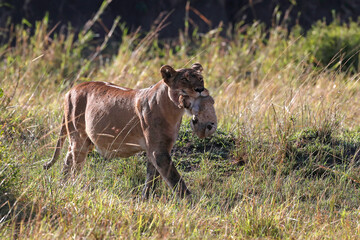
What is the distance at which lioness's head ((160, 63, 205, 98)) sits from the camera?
455 centimetres

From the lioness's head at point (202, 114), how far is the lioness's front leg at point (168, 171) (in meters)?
0.46

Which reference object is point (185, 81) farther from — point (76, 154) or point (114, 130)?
point (76, 154)

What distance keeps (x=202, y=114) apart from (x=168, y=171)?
609 millimetres

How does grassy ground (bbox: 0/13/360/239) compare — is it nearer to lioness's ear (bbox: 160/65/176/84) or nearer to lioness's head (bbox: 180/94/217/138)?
lioness's head (bbox: 180/94/217/138)

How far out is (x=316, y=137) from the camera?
243 inches

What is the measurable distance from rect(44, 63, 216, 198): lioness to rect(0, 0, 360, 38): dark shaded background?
25.2ft

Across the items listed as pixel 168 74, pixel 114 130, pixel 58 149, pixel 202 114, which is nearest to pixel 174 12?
pixel 58 149

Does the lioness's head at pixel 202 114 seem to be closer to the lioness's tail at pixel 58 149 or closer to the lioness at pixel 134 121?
the lioness at pixel 134 121

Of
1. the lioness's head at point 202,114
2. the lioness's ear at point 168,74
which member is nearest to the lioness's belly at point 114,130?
the lioness's ear at point 168,74

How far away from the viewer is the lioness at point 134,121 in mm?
4707

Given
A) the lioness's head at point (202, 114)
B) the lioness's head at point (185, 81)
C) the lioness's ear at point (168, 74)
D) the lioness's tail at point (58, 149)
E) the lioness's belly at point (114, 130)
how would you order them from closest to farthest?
the lioness's head at point (202, 114) < the lioness's head at point (185, 81) < the lioness's ear at point (168, 74) < the lioness's belly at point (114, 130) < the lioness's tail at point (58, 149)

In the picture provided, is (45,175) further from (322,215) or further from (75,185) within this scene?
(322,215)

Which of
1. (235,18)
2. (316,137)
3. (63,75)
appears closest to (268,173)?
(316,137)

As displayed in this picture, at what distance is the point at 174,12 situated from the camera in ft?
43.1
